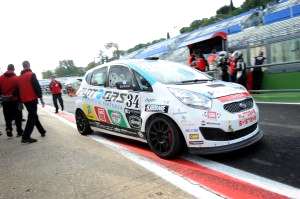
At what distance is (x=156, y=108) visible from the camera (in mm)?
5758

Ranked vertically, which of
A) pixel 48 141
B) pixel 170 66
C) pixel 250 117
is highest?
pixel 170 66

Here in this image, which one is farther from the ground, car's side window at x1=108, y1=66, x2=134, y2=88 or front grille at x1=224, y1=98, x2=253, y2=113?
car's side window at x1=108, y1=66, x2=134, y2=88

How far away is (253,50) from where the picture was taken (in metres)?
15.7

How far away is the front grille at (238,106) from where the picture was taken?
17.4ft

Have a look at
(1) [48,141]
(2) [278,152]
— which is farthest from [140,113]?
(1) [48,141]

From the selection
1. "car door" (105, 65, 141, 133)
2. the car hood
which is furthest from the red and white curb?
the car hood

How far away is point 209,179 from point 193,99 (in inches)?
47.2

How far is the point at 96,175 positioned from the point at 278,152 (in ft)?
8.57

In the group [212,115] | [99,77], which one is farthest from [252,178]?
[99,77]

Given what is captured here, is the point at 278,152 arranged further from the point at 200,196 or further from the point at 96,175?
the point at 96,175

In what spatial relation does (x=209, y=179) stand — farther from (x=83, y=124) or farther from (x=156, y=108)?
(x=83, y=124)

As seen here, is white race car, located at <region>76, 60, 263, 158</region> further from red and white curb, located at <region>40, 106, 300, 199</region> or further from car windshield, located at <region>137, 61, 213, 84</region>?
red and white curb, located at <region>40, 106, 300, 199</region>

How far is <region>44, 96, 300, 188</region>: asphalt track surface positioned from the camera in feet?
15.1

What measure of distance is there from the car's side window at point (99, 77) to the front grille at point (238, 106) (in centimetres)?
297
